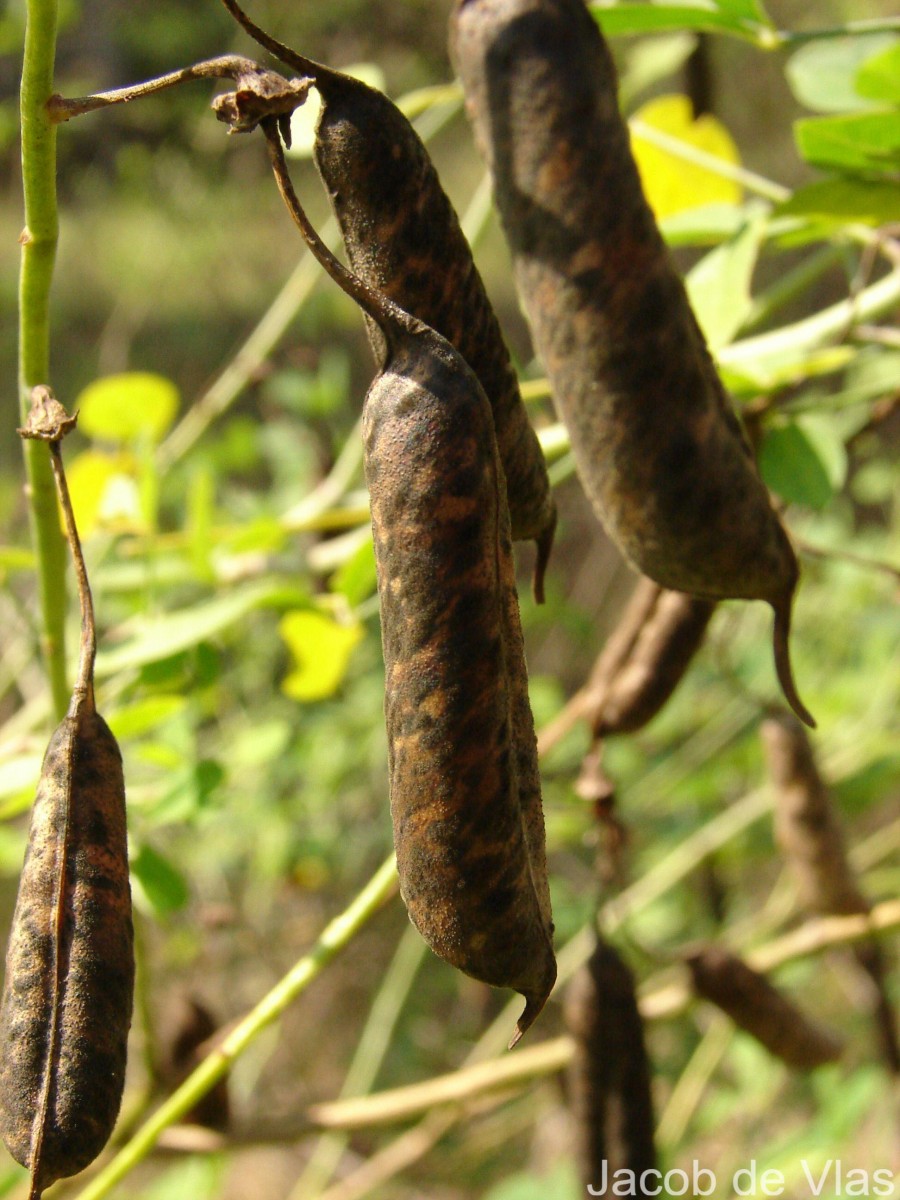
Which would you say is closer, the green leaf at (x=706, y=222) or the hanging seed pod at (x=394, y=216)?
the hanging seed pod at (x=394, y=216)

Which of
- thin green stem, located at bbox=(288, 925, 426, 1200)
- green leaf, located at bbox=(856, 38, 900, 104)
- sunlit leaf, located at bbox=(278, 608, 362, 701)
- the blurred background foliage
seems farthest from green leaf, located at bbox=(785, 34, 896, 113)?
thin green stem, located at bbox=(288, 925, 426, 1200)

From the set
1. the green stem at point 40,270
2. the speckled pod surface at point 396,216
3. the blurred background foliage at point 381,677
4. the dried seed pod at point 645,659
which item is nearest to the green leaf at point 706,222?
the blurred background foliage at point 381,677

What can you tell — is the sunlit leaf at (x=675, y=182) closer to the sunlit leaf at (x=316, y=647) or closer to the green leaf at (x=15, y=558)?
the sunlit leaf at (x=316, y=647)

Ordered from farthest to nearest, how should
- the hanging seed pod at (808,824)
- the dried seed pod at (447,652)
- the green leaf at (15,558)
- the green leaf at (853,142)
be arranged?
the hanging seed pod at (808,824) < the green leaf at (15,558) < the green leaf at (853,142) < the dried seed pod at (447,652)

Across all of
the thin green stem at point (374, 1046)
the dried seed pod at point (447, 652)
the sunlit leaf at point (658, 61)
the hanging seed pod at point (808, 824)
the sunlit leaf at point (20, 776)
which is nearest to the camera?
the dried seed pod at point (447, 652)

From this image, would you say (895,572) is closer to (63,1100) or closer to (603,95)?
(603,95)

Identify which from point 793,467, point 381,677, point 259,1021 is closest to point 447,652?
point 259,1021

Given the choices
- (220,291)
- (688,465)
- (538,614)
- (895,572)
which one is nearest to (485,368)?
(688,465)

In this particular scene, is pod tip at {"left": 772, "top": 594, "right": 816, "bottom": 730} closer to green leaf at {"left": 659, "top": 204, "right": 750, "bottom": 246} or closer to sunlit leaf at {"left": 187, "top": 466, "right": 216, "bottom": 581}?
green leaf at {"left": 659, "top": 204, "right": 750, "bottom": 246}
